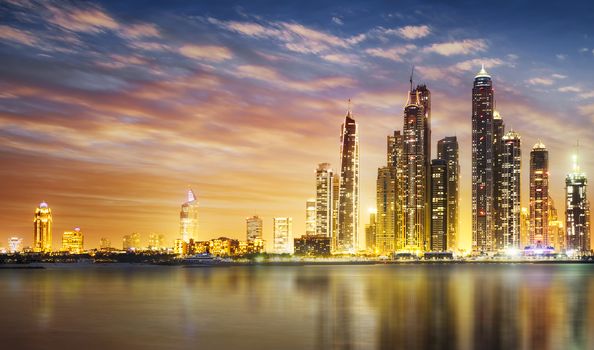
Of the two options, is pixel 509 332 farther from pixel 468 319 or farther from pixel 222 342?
pixel 222 342

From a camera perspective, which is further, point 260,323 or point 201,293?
point 201,293

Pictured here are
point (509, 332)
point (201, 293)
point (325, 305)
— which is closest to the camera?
point (509, 332)

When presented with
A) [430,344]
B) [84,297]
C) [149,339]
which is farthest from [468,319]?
[84,297]

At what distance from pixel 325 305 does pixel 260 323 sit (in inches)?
703

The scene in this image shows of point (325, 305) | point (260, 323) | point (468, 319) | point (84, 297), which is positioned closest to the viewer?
point (260, 323)

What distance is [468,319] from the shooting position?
60188 mm

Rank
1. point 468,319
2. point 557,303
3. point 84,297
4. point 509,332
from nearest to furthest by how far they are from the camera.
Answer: point 509,332 < point 468,319 < point 557,303 < point 84,297

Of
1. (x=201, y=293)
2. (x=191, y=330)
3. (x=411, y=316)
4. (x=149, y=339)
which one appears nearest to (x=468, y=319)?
(x=411, y=316)

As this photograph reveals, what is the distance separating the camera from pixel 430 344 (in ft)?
148

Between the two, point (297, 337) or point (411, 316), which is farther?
point (411, 316)

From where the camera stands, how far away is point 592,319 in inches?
2419

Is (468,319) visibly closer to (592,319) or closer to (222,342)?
(592,319)

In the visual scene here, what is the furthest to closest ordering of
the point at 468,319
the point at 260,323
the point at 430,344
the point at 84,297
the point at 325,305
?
the point at 84,297
the point at 325,305
the point at 468,319
the point at 260,323
the point at 430,344

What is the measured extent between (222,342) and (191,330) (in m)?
7.07
